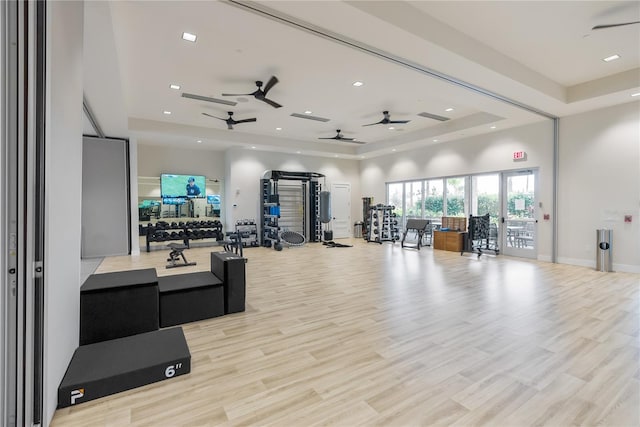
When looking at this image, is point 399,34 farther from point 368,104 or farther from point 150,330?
point 150,330

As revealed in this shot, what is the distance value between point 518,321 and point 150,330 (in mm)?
3734

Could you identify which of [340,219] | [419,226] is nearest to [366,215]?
[340,219]

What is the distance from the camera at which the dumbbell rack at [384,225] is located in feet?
34.6

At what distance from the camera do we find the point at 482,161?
8398 millimetres

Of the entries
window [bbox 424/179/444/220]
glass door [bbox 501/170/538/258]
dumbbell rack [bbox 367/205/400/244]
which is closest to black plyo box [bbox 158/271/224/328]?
glass door [bbox 501/170/538/258]

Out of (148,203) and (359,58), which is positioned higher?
(359,58)

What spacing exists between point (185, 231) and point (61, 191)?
765 cm

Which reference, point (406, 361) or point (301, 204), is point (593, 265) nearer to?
point (406, 361)

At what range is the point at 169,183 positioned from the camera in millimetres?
9828

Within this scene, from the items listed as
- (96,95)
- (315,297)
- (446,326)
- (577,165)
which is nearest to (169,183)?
(96,95)

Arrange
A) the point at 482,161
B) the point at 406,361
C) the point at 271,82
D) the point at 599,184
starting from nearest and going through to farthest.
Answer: the point at 406,361 < the point at 271,82 < the point at 599,184 < the point at 482,161

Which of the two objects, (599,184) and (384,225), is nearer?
(599,184)

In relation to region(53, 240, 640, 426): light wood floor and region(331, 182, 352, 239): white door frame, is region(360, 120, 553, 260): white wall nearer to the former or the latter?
region(331, 182, 352, 239): white door frame

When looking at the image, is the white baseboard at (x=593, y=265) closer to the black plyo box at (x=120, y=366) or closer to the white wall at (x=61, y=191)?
the black plyo box at (x=120, y=366)
